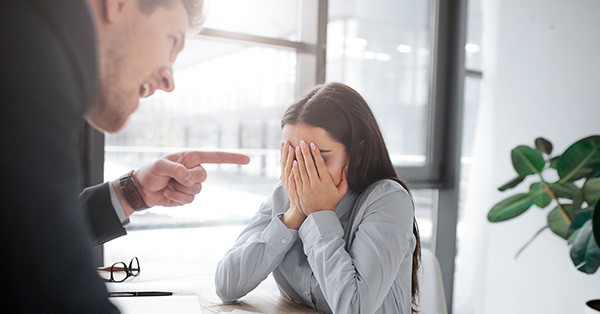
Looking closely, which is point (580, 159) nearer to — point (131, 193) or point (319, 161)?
point (319, 161)

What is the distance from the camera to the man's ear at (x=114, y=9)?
1.27 ft

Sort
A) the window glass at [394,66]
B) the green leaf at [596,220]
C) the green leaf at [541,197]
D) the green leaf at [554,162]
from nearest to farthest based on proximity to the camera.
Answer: the green leaf at [596,220] → the green leaf at [554,162] → the green leaf at [541,197] → the window glass at [394,66]

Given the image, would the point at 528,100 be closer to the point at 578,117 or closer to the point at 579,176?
the point at 578,117

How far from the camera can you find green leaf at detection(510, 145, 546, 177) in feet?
7.08

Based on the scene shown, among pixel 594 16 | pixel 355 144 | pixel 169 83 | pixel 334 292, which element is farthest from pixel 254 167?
pixel 169 83

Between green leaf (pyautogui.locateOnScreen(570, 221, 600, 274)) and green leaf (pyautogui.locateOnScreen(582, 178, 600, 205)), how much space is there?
152mm

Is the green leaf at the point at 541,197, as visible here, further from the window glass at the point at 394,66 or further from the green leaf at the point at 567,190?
the window glass at the point at 394,66

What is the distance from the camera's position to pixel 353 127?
1438 mm

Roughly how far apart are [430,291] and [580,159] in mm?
873

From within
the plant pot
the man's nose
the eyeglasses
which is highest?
the man's nose

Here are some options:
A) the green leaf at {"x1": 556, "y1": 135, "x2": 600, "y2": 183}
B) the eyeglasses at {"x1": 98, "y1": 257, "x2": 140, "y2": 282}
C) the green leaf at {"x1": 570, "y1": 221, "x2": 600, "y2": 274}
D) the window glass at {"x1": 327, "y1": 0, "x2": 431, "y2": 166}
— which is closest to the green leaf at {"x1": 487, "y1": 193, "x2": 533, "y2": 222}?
the green leaf at {"x1": 556, "y1": 135, "x2": 600, "y2": 183}

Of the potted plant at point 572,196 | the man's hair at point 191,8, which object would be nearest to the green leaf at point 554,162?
the potted plant at point 572,196

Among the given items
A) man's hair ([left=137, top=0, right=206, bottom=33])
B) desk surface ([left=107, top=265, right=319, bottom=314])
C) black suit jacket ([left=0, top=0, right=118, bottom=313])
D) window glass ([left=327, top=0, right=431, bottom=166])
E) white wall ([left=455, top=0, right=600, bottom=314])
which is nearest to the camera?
black suit jacket ([left=0, top=0, right=118, bottom=313])

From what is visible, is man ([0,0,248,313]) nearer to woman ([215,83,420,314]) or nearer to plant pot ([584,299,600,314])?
woman ([215,83,420,314])
